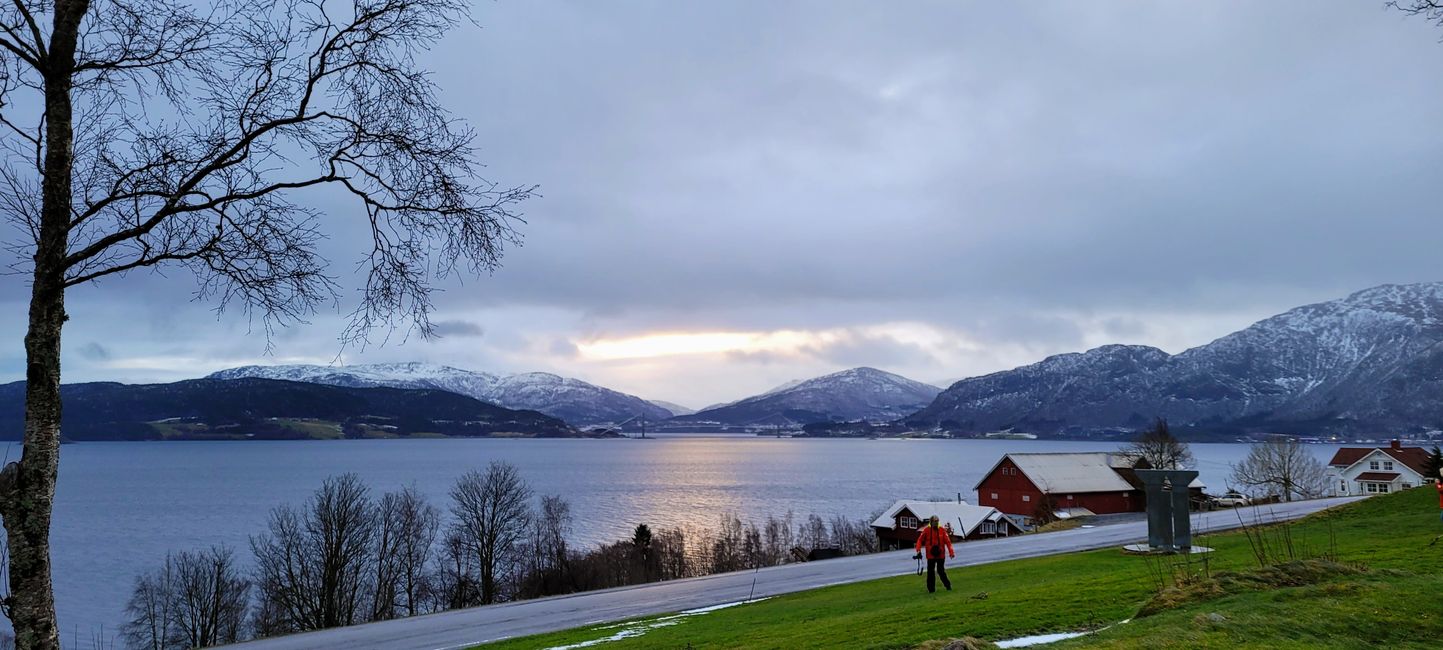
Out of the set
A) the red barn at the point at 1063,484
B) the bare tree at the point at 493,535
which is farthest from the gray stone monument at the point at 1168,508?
the red barn at the point at 1063,484

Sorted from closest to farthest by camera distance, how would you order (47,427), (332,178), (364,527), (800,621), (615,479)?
(47,427)
(332,178)
(800,621)
(364,527)
(615,479)

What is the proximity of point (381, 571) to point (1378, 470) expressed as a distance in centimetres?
10429

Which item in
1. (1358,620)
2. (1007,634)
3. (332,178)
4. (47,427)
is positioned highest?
(332,178)

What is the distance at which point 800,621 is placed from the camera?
17.2 metres

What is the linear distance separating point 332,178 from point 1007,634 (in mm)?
10323

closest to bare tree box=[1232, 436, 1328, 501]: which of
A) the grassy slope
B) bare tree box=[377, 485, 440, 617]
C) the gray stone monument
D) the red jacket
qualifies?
the grassy slope

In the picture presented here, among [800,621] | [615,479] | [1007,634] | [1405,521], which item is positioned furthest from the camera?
[615,479]

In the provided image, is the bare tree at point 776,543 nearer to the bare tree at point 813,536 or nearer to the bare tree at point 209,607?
the bare tree at point 813,536

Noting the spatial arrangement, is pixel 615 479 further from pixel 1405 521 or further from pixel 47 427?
pixel 47 427

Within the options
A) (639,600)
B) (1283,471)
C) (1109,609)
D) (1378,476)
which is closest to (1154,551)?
(1109,609)

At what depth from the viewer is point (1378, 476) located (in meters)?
90.9

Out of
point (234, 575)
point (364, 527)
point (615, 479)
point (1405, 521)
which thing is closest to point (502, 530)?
point (364, 527)

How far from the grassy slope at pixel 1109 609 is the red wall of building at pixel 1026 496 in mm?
45191

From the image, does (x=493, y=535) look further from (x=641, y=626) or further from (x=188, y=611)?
(x=641, y=626)
